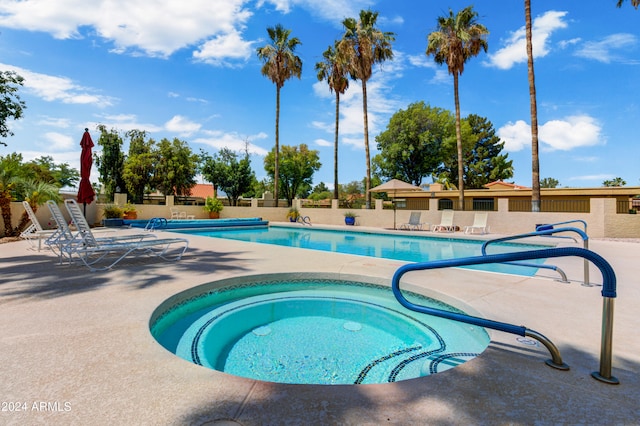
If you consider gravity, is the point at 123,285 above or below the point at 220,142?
below

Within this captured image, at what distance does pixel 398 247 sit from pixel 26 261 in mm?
10159

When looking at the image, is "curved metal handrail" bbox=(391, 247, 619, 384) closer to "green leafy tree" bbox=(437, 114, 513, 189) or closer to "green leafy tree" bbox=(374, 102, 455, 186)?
"green leafy tree" bbox=(374, 102, 455, 186)

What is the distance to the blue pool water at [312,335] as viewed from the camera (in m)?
3.03

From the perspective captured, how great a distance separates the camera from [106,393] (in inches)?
75.4

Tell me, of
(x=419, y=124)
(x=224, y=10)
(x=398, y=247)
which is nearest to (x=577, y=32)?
(x=419, y=124)

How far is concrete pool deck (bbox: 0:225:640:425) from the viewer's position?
5.62 ft

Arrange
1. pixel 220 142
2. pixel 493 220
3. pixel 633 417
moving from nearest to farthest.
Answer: pixel 633 417
pixel 493 220
pixel 220 142

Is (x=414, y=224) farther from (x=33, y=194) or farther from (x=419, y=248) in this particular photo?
(x=33, y=194)

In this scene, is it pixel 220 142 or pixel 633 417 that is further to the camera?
pixel 220 142

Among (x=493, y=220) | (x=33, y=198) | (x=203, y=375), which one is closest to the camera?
(x=203, y=375)

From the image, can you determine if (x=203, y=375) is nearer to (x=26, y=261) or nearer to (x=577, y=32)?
(x=26, y=261)

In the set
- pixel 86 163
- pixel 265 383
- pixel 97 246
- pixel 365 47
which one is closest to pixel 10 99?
pixel 86 163

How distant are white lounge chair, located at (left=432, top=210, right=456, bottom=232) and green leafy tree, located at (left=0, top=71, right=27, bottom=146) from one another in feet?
67.6

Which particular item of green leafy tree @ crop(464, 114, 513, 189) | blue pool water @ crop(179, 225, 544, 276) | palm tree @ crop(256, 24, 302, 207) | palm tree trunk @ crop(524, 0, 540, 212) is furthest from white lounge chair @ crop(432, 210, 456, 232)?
green leafy tree @ crop(464, 114, 513, 189)
